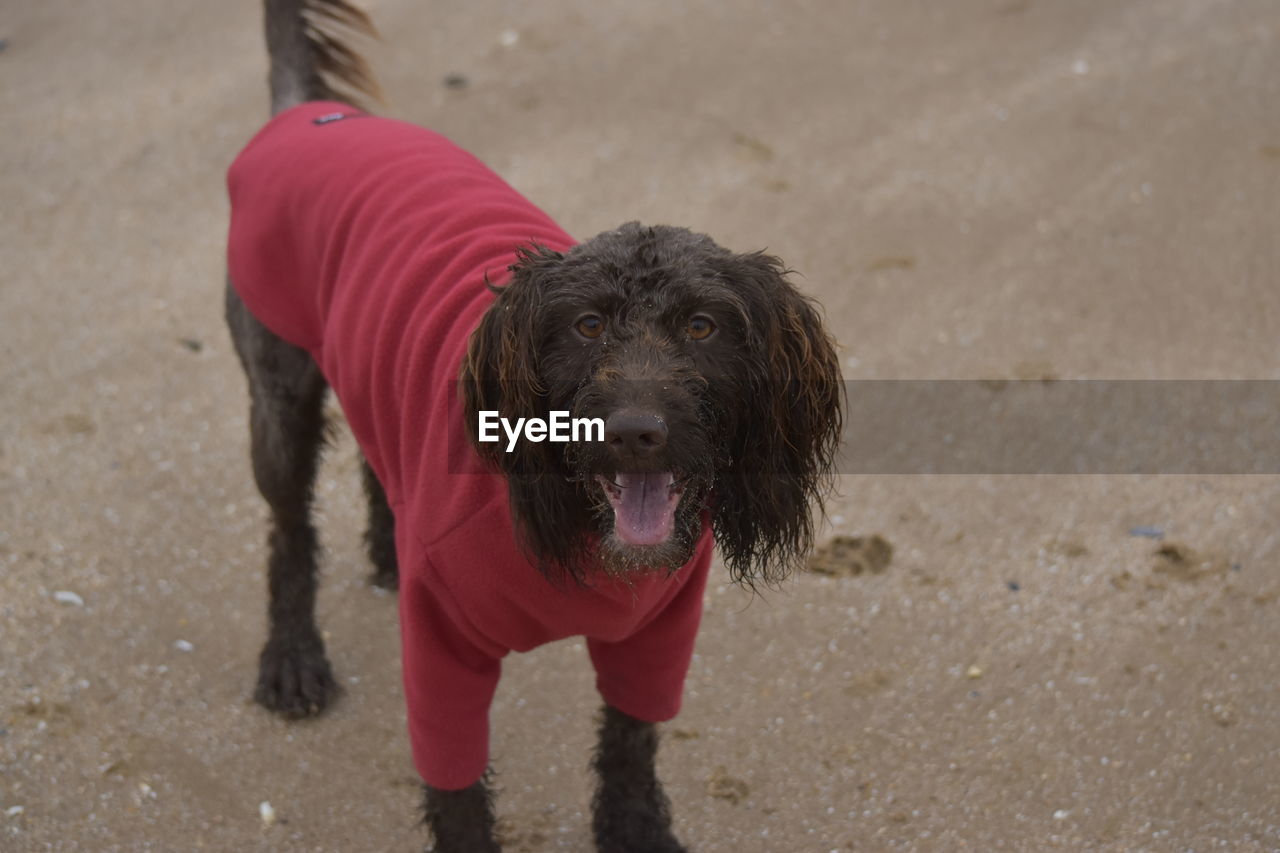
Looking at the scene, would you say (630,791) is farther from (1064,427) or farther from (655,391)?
(1064,427)

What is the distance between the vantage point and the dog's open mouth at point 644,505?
2262 millimetres

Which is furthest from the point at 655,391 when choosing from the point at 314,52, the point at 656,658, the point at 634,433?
the point at 314,52

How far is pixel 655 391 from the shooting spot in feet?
6.98

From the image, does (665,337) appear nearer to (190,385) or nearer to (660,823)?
(660,823)

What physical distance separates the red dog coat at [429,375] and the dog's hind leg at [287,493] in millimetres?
152

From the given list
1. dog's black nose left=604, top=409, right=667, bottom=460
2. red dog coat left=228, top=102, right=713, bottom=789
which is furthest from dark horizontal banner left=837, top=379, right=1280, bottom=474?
dog's black nose left=604, top=409, right=667, bottom=460

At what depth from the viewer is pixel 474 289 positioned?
8.92 ft

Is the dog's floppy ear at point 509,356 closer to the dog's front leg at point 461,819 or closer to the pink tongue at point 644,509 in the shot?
the pink tongue at point 644,509

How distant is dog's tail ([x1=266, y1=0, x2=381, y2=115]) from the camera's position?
379 cm

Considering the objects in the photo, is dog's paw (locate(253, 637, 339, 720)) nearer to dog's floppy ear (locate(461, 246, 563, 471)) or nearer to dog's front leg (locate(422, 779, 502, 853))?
dog's front leg (locate(422, 779, 502, 853))

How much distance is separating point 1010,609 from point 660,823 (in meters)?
Answer: 1.28

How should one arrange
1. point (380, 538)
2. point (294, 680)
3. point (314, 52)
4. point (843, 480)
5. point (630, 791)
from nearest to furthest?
1. point (630, 791)
2. point (294, 680)
3. point (314, 52)
4. point (380, 538)
5. point (843, 480)

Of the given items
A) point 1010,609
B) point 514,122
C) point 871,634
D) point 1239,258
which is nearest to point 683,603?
point 871,634

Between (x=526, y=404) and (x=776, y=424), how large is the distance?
1.43 ft
